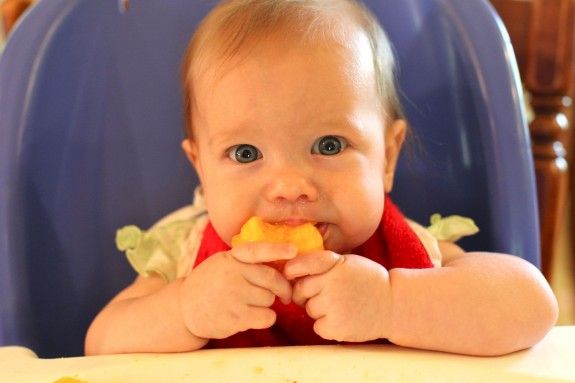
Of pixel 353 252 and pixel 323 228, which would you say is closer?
pixel 323 228

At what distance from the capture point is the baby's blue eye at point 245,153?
2.26 ft

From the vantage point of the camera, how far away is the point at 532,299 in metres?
0.65

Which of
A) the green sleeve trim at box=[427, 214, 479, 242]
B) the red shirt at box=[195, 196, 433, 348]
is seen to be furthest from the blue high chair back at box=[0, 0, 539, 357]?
the red shirt at box=[195, 196, 433, 348]

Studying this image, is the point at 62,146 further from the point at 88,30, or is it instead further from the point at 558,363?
the point at 558,363

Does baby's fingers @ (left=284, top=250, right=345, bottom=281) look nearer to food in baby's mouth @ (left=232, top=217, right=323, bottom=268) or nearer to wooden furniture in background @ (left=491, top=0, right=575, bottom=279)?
food in baby's mouth @ (left=232, top=217, right=323, bottom=268)

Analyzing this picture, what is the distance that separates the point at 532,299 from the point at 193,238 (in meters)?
0.41

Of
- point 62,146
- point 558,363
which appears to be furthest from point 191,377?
point 62,146

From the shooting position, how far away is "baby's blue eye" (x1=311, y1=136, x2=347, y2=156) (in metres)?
0.68

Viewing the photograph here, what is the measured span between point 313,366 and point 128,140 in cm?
48

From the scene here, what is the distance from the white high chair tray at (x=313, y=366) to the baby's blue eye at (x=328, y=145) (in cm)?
19

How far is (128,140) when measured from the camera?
3.12 feet

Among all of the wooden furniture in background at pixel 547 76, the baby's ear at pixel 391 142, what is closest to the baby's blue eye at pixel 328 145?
the baby's ear at pixel 391 142

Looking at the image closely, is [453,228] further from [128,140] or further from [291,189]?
[128,140]

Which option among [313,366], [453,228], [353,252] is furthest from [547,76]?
[313,366]
